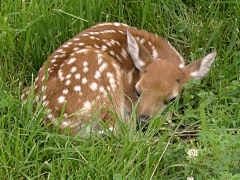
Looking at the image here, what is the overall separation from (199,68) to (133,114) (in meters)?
1.00

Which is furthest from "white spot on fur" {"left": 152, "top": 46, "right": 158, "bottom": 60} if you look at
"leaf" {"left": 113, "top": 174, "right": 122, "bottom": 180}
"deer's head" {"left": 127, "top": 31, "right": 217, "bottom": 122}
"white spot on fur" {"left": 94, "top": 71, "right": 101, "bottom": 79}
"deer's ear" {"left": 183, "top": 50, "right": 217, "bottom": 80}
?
"leaf" {"left": 113, "top": 174, "right": 122, "bottom": 180}

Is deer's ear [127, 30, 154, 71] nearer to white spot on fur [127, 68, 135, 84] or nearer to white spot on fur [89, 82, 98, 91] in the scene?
white spot on fur [127, 68, 135, 84]

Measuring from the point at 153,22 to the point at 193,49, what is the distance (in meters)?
0.59

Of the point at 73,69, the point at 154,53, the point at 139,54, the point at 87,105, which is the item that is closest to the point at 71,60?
the point at 73,69

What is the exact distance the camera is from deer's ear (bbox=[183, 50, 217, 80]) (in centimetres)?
402

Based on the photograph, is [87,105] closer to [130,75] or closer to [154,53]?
[130,75]

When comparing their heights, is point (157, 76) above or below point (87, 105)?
above

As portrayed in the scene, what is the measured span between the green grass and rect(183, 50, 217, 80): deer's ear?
0.12 meters

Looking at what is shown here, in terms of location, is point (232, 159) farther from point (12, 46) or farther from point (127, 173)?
point (12, 46)

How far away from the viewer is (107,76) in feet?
12.7

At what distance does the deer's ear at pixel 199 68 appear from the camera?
402 centimetres

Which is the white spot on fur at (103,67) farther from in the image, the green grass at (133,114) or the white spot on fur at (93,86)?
the green grass at (133,114)

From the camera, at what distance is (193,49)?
4.58m

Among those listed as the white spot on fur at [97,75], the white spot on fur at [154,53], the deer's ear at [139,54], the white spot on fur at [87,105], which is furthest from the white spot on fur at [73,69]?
the white spot on fur at [154,53]
